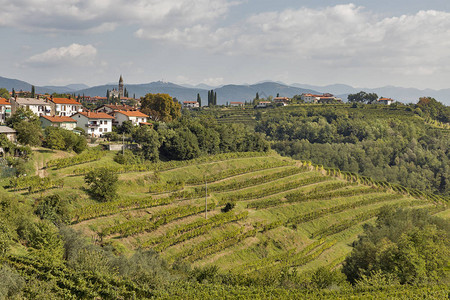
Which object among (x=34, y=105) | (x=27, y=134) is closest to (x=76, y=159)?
(x=27, y=134)

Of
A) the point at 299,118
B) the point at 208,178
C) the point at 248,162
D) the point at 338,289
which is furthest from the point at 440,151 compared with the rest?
the point at 338,289

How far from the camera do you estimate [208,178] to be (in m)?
65.1

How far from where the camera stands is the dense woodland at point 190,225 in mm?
25875

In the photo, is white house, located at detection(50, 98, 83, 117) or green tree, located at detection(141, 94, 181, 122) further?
green tree, located at detection(141, 94, 181, 122)

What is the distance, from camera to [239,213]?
52.0 metres

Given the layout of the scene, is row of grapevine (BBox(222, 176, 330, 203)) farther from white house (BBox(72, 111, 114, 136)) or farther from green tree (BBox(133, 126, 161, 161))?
white house (BBox(72, 111, 114, 136))

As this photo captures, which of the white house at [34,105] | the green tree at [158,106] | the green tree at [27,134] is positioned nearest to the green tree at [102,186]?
the green tree at [27,134]

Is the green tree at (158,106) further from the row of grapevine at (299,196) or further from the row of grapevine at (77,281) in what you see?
the row of grapevine at (77,281)

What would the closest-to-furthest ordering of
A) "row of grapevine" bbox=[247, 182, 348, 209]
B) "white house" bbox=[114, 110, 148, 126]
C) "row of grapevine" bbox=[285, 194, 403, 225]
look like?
"row of grapevine" bbox=[285, 194, 403, 225] → "row of grapevine" bbox=[247, 182, 348, 209] → "white house" bbox=[114, 110, 148, 126]

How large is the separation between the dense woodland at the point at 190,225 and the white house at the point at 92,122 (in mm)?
4419

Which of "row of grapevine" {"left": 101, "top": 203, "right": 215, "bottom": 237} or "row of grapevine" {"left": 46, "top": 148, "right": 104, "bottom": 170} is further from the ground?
"row of grapevine" {"left": 46, "top": 148, "right": 104, "bottom": 170}

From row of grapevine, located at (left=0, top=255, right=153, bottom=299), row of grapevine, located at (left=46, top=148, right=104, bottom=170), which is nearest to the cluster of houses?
row of grapevine, located at (left=46, top=148, right=104, bottom=170)

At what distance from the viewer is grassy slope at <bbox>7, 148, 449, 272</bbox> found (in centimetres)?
4112

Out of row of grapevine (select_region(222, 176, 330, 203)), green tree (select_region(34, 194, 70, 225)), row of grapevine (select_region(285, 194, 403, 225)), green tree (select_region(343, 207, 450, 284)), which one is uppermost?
green tree (select_region(34, 194, 70, 225))
